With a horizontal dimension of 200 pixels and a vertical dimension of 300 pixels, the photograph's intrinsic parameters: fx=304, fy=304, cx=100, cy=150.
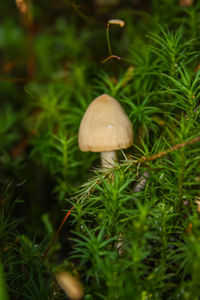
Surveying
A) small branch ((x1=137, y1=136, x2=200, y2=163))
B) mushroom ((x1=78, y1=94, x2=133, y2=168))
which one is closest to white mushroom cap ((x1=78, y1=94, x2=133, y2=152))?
mushroom ((x1=78, y1=94, x2=133, y2=168))

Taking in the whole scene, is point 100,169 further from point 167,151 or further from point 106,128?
point 167,151

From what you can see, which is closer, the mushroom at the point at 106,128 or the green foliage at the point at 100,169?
the green foliage at the point at 100,169

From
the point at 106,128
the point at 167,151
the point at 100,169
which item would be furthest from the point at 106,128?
the point at 167,151

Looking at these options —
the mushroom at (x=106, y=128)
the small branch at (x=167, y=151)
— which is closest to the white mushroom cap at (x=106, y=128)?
the mushroom at (x=106, y=128)

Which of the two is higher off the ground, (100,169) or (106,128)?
(106,128)

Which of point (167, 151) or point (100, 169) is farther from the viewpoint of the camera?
point (100, 169)

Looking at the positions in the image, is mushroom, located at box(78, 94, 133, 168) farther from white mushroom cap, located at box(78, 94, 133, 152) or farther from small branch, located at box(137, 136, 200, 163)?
small branch, located at box(137, 136, 200, 163)

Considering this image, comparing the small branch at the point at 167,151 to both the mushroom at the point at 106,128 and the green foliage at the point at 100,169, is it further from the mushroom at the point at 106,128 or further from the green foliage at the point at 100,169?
the mushroom at the point at 106,128
